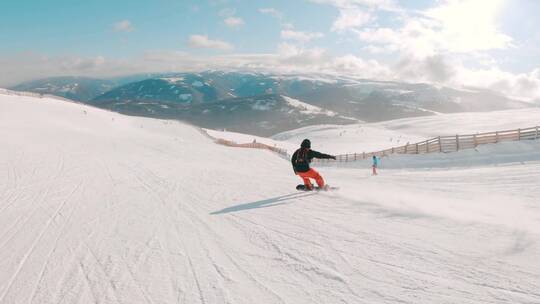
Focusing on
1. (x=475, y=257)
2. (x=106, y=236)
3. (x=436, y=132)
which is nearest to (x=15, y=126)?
(x=106, y=236)

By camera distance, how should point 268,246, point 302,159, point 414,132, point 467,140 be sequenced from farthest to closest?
point 414,132
point 467,140
point 302,159
point 268,246

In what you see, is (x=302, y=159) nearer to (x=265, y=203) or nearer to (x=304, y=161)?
(x=304, y=161)

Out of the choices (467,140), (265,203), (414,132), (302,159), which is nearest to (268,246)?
(265,203)

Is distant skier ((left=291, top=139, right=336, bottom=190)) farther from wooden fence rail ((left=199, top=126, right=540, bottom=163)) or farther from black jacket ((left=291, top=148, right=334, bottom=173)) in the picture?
wooden fence rail ((left=199, top=126, right=540, bottom=163))

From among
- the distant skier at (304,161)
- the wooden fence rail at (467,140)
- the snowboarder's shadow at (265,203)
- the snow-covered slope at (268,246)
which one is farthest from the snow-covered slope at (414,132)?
the snow-covered slope at (268,246)

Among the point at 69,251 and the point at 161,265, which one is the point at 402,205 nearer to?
the point at 161,265

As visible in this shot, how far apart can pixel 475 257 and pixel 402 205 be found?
12.6ft

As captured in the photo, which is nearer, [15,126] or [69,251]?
[69,251]

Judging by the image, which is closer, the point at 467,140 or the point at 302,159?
the point at 302,159

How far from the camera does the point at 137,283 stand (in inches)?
205

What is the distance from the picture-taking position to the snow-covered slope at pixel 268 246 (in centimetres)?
470

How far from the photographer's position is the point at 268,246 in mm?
6500

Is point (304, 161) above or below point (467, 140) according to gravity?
below

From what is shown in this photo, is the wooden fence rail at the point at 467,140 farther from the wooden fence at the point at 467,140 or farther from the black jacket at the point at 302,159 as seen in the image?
the black jacket at the point at 302,159
